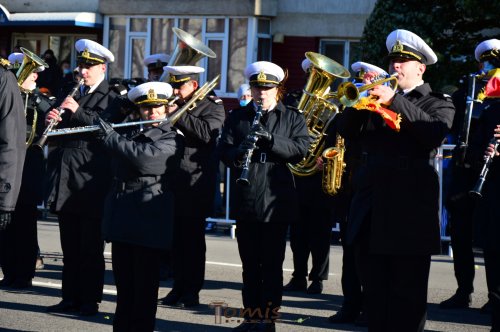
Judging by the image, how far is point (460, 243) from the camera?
399 inches

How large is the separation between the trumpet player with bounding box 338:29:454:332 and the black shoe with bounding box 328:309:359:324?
81.3 inches

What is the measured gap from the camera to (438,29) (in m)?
18.7

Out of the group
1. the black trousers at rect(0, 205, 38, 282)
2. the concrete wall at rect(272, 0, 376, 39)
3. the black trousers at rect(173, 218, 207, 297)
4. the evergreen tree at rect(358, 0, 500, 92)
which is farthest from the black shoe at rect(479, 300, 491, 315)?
the concrete wall at rect(272, 0, 376, 39)

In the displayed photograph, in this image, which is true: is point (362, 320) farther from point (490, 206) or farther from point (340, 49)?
point (340, 49)

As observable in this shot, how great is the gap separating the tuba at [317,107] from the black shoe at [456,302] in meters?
1.66

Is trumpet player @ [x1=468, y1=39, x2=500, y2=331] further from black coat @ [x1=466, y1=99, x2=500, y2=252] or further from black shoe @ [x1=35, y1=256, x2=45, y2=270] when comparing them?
black shoe @ [x1=35, y1=256, x2=45, y2=270]

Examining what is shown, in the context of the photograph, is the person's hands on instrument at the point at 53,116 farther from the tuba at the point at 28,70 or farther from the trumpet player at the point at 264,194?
the trumpet player at the point at 264,194

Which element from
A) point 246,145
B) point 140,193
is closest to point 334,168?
point 246,145

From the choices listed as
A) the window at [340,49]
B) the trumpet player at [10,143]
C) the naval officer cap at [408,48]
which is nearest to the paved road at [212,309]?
the trumpet player at [10,143]

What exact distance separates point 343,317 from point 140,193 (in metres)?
2.31

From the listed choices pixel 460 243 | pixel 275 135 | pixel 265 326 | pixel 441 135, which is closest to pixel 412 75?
pixel 441 135

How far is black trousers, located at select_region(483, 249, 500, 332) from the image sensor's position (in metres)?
8.05

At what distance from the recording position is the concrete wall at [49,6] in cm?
2927

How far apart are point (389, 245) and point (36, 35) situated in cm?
2522
